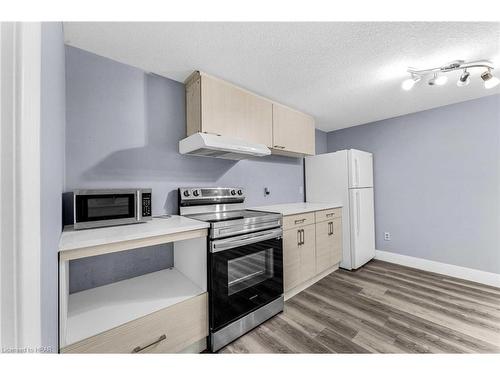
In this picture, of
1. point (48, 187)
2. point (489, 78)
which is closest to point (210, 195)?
point (48, 187)

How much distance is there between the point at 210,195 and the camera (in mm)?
2105

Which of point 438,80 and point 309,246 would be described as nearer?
point 438,80

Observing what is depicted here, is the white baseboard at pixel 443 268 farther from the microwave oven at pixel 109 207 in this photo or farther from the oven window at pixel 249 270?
the microwave oven at pixel 109 207

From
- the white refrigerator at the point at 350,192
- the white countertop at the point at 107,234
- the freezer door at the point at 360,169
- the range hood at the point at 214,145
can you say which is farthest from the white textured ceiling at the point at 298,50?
the white countertop at the point at 107,234

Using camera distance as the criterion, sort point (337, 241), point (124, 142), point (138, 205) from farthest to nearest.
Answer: point (337, 241) < point (124, 142) < point (138, 205)

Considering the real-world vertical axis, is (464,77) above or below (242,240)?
above

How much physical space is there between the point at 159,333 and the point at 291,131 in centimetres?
238

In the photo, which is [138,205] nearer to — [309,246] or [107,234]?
[107,234]

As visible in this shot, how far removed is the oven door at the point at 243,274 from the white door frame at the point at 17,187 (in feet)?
3.41

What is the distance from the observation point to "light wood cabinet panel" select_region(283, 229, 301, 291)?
82.7 inches

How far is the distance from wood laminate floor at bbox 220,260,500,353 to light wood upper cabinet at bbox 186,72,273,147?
176 centimetres

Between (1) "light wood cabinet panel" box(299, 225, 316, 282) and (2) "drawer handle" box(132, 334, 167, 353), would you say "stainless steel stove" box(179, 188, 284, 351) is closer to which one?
(2) "drawer handle" box(132, 334, 167, 353)

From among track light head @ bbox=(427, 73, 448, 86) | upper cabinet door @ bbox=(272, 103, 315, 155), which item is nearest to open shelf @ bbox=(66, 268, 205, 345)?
upper cabinet door @ bbox=(272, 103, 315, 155)
